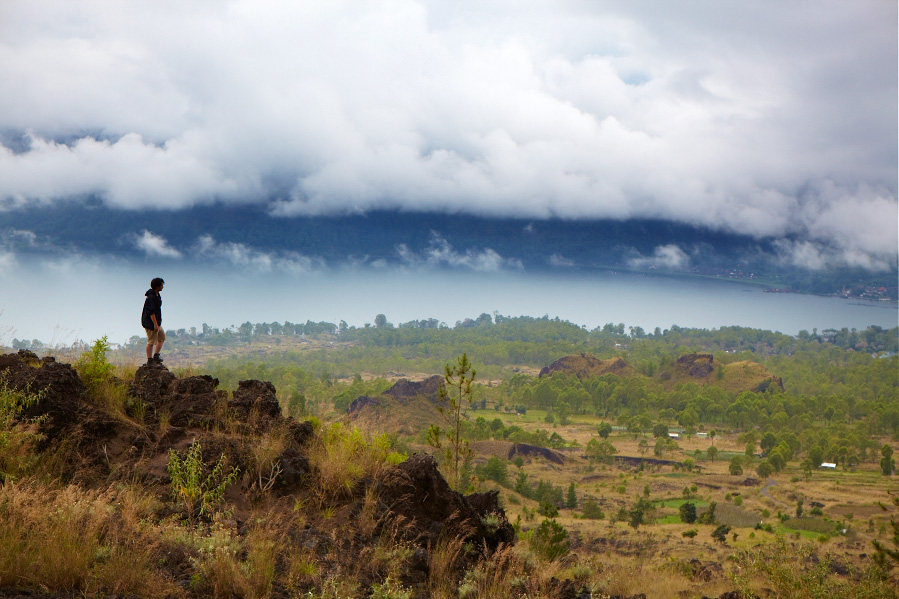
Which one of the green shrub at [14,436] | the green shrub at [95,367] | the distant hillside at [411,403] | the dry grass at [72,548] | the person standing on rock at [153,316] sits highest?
the person standing on rock at [153,316]

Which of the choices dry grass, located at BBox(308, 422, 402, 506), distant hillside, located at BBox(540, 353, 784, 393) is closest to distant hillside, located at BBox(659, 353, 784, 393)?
distant hillside, located at BBox(540, 353, 784, 393)

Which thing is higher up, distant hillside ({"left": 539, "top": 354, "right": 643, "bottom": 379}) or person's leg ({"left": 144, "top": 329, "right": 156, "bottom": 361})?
person's leg ({"left": 144, "top": 329, "right": 156, "bottom": 361})

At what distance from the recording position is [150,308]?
1155 centimetres

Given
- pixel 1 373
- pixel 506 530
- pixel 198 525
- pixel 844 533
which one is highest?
pixel 1 373

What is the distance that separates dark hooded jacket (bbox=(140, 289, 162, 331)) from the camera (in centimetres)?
1152

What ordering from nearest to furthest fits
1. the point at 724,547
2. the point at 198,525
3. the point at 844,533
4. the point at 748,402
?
the point at 198,525 → the point at 724,547 → the point at 844,533 → the point at 748,402

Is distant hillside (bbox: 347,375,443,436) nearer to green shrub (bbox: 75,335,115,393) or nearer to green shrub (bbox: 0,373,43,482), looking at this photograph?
green shrub (bbox: 75,335,115,393)

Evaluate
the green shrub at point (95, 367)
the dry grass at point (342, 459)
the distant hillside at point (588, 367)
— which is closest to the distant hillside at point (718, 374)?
the distant hillside at point (588, 367)

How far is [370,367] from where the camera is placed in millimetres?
179000

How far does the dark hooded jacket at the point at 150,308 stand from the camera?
11523 mm

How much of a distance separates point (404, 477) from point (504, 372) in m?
183

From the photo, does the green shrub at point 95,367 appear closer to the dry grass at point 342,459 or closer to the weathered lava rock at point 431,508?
the dry grass at point 342,459

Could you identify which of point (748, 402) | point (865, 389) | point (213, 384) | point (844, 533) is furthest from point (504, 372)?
point (213, 384)

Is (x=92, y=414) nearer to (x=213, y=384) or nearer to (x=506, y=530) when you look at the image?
(x=213, y=384)
